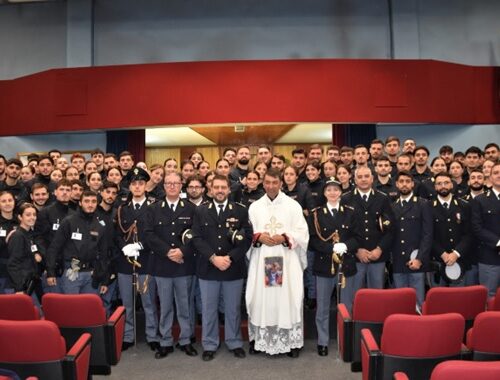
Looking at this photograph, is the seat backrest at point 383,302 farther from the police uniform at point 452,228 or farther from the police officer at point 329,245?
the police uniform at point 452,228

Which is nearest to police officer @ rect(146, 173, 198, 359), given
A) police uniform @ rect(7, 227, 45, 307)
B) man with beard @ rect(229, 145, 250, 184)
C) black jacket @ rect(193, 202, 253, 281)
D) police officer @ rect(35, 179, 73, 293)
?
black jacket @ rect(193, 202, 253, 281)

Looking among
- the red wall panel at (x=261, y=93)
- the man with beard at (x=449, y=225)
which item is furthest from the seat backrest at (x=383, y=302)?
the red wall panel at (x=261, y=93)

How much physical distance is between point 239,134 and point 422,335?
31.8ft

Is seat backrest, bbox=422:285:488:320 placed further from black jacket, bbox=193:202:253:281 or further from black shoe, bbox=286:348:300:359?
black jacket, bbox=193:202:253:281

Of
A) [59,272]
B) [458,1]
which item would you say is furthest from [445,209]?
[458,1]

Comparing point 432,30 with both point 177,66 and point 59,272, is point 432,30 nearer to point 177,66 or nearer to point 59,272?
point 177,66

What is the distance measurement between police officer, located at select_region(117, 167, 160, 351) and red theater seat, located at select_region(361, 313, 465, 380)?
2836mm

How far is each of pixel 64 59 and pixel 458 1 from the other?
10004 mm

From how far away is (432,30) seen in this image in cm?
1215

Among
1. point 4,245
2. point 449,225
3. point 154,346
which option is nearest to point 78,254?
point 4,245

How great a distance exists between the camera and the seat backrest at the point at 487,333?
10.1 ft

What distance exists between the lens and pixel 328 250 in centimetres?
521

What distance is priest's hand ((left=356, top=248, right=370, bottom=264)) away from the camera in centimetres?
527

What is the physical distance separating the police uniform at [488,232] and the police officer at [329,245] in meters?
1.40
